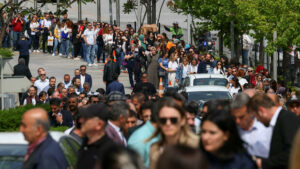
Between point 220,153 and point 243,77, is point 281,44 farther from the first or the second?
point 220,153

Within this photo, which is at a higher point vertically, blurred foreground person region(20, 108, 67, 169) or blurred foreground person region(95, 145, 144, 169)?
blurred foreground person region(95, 145, 144, 169)

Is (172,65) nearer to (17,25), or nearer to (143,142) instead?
(17,25)

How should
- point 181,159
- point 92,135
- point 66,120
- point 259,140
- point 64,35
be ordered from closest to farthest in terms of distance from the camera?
point 181,159 → point 92,135 → point 259,140 → point 66,120 → point 64,35

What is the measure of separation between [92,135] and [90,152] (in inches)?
7.4

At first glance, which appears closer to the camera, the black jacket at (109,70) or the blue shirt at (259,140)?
the blue shirt at (259,140)

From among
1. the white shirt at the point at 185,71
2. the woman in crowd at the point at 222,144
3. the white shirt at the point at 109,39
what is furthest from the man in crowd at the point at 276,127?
the white shirt at the point at 109,39

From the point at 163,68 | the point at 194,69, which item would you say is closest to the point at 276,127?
the point at 163,68

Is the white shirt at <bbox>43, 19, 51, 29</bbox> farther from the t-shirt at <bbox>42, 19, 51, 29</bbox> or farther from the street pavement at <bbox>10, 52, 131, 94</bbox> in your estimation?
the street pavement at <bbox>10, 52, 131, 94</bbox>

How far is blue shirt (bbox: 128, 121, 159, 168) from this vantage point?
721 cm

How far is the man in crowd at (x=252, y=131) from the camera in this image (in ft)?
24.9

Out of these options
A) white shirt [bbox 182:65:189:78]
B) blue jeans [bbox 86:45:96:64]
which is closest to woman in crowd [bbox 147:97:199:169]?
white shirt [bbox 182:65:189:78]

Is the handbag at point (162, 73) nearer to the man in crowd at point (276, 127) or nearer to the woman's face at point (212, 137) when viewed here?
the man in crowd at point (276, 127)

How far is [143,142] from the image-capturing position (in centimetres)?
727

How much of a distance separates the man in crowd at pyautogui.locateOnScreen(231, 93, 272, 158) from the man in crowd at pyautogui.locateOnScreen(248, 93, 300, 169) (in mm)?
70
